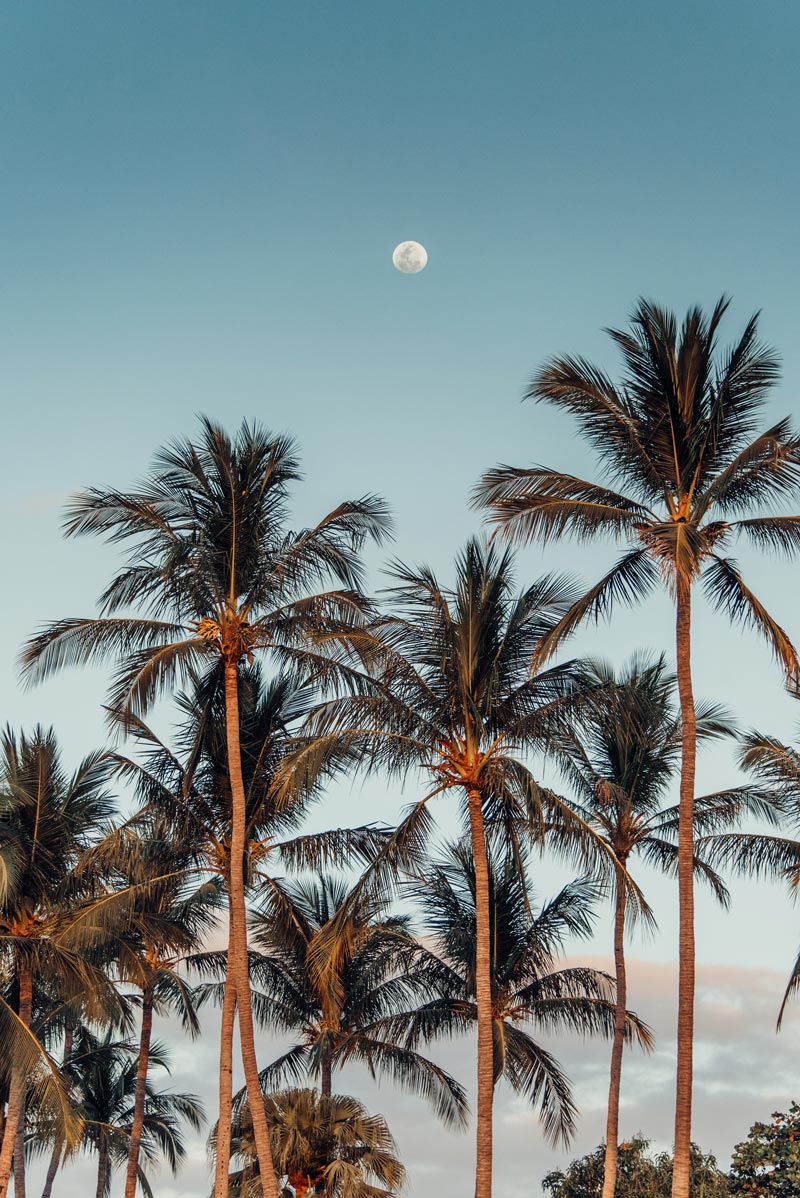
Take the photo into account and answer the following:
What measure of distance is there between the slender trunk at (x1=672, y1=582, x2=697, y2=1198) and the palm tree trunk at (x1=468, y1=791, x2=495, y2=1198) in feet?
9.74

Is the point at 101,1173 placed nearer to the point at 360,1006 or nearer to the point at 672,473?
the point at 360,1006

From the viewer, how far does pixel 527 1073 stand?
88.9 feet

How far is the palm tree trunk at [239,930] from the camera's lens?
21.0 meters

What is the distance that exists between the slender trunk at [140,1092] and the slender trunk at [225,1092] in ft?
20.2

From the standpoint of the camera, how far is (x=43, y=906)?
2597 centimetres

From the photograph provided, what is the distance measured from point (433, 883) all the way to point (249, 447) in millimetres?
10267

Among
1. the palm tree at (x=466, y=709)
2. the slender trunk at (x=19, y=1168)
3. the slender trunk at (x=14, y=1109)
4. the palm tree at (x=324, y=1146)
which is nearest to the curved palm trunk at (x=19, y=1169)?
the slender trunk at (x=19, y=1168)

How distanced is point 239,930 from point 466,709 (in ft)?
16.7

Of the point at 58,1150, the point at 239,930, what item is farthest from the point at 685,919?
the point at 58,1150

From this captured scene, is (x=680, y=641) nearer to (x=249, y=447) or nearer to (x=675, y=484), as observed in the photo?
(x=675, y=484)

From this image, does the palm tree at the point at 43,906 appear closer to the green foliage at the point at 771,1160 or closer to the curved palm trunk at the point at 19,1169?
the curved palm trunk at the point at 19,1169

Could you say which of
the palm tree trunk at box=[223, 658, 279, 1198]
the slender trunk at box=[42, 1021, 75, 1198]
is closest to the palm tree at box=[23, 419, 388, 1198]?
the palm tree trunk at box=[223, 658, 279, 1198]

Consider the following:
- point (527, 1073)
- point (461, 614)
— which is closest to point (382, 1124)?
point (527, 1073)

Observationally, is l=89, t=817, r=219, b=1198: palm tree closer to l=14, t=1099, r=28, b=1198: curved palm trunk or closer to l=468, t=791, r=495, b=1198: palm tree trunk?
l=14, t=1099, r=28, b=1198: curved palm trunk
